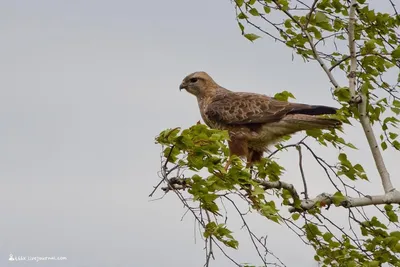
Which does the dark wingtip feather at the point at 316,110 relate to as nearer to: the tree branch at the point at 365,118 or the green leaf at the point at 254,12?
the tree branch at the point at 365,118

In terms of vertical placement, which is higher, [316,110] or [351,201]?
[316,110]

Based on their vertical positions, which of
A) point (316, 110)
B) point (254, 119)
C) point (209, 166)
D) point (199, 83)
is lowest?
point (209, 166)

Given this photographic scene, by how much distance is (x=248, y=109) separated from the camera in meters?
9.02

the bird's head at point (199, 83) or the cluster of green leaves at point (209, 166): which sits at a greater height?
the bird's head at point (199, 83)

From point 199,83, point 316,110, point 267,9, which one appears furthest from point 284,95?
point 199,83

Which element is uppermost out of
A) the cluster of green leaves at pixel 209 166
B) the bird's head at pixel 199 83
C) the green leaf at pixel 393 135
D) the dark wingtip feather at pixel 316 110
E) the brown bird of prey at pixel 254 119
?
the bird's head at pixel 199 83

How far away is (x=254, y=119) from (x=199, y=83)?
5.38 feet

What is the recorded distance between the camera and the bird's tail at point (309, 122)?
7.56m

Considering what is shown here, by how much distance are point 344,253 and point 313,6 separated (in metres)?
2.29

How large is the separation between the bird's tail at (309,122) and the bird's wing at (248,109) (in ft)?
0.22

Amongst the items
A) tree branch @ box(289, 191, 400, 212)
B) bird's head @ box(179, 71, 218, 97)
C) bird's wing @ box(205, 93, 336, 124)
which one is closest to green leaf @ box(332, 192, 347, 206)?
tree branch @ box(289, 191, 400, 212)

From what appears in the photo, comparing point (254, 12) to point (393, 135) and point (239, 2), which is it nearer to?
point (239, 2)

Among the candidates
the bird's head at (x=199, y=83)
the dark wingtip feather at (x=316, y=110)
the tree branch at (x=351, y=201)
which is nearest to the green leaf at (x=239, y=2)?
the dark wingtip feather at (x=316, y=110)

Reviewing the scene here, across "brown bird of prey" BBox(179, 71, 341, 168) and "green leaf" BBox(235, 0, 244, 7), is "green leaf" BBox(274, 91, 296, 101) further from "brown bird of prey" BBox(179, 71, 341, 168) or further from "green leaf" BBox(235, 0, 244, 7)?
"green leaf" BBox(235, 0, 244, 7)
